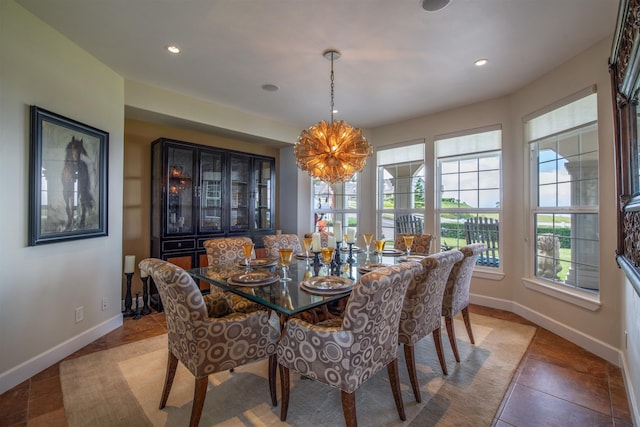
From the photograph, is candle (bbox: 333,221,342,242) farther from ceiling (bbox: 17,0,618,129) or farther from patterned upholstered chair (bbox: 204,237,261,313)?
ceiling (bbox: 17,0,618,129)

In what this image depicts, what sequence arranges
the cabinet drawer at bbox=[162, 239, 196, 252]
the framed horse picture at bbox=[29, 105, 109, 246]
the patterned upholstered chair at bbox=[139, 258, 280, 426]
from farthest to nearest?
the cabinet drawer at bbox=[162, 239, 196, 252] < the framed horse picture at bbox=[29, 105, 109, 246] < the patterned upholstered chair at bbox=[139, 258, 280, 426]

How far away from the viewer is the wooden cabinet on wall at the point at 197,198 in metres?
3.55

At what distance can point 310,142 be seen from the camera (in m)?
2.74

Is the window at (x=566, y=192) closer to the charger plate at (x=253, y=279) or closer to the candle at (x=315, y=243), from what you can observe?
the candle at (x=315, y=243)

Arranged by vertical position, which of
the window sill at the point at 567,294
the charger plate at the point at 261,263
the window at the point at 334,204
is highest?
the window at the point at 334,204

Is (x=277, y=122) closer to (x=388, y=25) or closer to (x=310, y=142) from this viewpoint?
(x=310, y=142)

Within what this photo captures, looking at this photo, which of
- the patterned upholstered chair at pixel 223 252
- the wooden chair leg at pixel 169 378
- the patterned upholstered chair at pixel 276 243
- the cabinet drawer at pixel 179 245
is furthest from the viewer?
the cabinet drawer at pixel 179 245

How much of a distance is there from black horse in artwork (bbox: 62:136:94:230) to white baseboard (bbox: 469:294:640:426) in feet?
13.6

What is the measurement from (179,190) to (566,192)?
442 cm

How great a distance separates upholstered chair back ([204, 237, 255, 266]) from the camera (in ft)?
9.25

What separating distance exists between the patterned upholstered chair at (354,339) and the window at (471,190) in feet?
9.18

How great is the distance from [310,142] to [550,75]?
103 inches

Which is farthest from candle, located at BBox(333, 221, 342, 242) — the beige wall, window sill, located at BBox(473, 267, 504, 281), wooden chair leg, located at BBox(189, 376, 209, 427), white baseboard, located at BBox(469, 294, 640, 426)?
the beige wall

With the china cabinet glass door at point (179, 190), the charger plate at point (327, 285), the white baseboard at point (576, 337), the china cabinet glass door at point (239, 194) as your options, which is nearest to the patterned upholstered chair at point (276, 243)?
the china cabinet glass door at point (239, 194)
